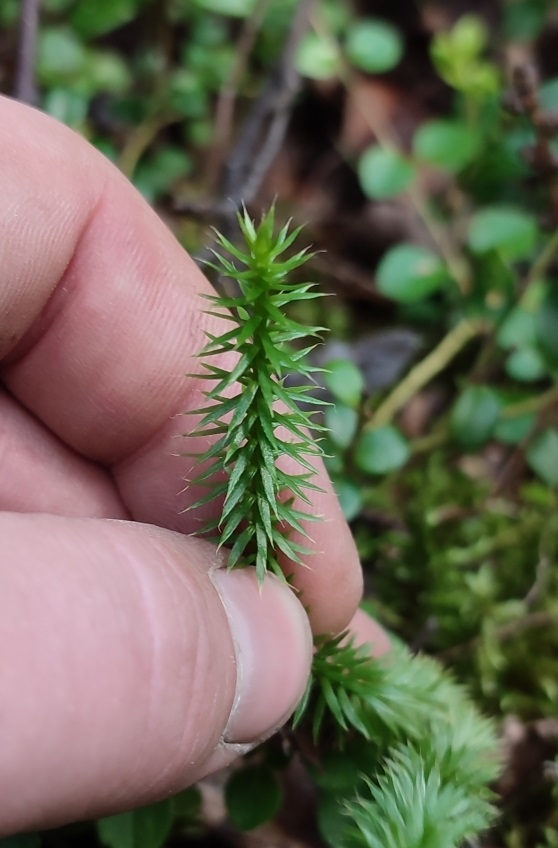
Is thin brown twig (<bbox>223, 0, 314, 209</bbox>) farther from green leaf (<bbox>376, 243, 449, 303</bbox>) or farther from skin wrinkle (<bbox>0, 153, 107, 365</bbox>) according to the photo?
skin wrinkle (<bbox>0, 153, 107, 365</bbox>)

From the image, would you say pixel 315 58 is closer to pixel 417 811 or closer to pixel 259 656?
pixel 259 656

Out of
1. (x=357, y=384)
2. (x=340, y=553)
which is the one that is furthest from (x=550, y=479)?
(x=340, y=553)

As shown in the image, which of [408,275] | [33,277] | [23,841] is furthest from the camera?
[408,275]

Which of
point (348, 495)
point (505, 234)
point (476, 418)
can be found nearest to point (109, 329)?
point (348, 495)

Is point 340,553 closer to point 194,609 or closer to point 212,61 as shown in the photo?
point 194,609

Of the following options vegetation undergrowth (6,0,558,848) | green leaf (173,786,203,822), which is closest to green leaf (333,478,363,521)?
vegetation undergrowth (6,0,558,848)

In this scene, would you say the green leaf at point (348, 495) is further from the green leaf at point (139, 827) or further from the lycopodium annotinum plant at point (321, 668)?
the green leaf at point (139, 827)
